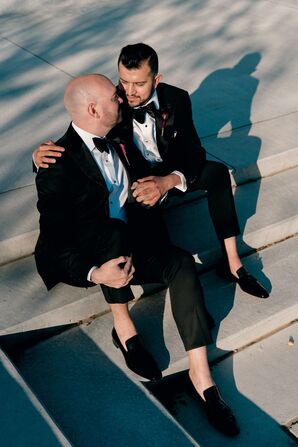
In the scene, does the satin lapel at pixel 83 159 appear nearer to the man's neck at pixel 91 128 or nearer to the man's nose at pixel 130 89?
the man's neck at pixel 91 128

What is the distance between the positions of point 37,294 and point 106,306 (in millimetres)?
389

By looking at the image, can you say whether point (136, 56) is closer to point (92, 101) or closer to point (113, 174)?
point (92, 101)

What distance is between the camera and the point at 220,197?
326 cm

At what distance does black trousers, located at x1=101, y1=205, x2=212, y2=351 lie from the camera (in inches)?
107

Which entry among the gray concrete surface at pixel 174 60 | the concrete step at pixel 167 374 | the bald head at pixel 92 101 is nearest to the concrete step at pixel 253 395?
the concrete step at pixel 167 374

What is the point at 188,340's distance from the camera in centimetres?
273

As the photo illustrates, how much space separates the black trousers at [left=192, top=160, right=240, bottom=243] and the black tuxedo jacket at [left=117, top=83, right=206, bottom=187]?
6 centimetres

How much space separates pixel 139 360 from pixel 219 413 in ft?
1.50

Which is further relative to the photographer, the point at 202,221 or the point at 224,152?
the point at 224,152

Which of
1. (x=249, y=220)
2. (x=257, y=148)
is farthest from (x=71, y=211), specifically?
(x=257, y=148)

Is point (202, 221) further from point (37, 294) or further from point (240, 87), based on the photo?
point (240, 87)

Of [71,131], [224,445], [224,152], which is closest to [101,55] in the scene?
[224,152]

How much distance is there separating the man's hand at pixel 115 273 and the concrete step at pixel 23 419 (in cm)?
58

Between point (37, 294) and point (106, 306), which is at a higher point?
point (37, 294)
